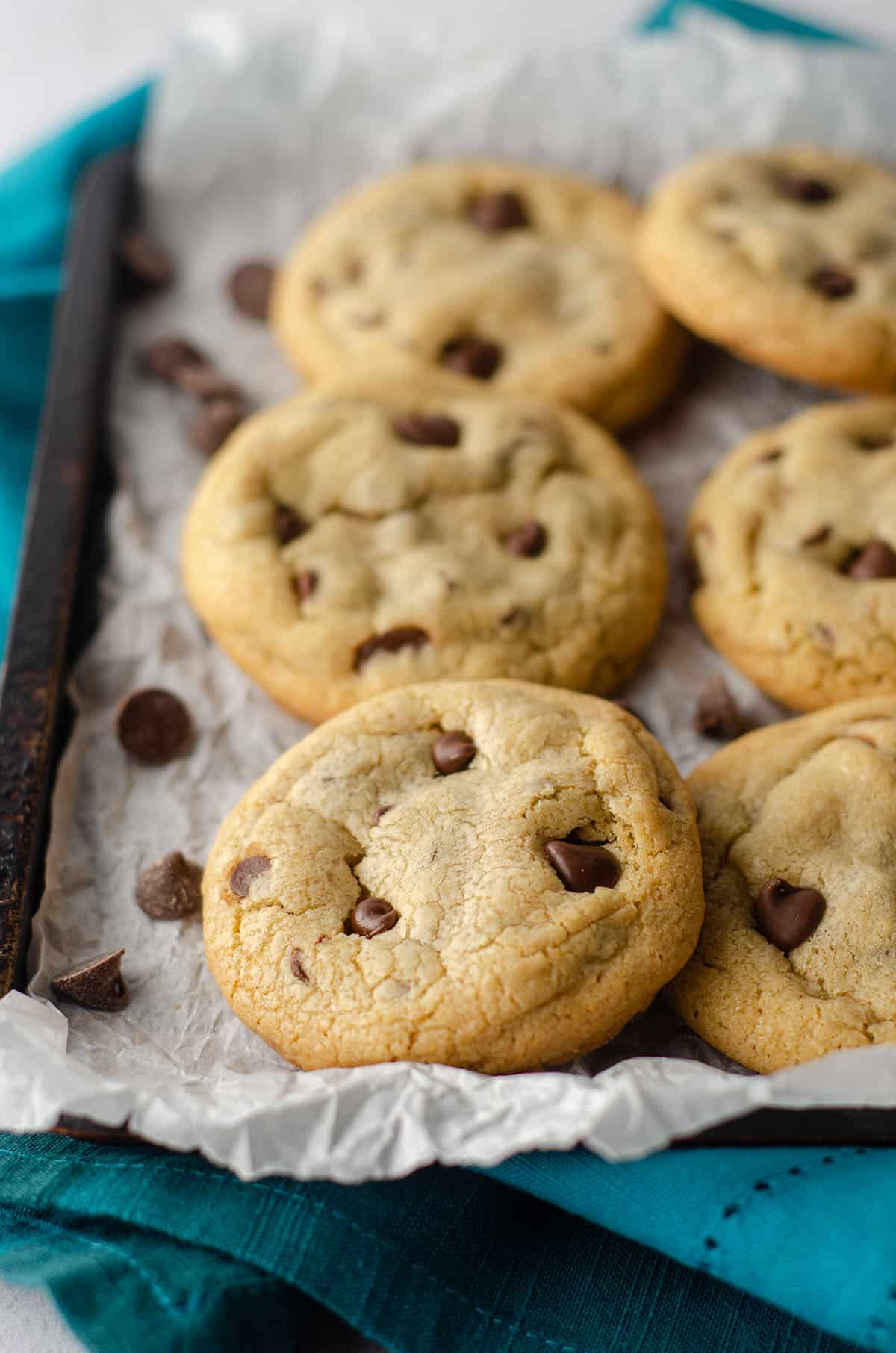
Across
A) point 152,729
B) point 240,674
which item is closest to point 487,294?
point 240,674

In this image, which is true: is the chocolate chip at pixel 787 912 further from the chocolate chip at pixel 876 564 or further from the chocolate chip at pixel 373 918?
the chocolate chip at pixel 876 564

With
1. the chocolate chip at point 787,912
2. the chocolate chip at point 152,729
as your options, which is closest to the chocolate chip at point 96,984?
the chocolate chip at point 152,729

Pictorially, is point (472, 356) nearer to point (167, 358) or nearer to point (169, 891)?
point (167, 358)

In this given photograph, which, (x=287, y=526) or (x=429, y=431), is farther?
(x=429, y=431)

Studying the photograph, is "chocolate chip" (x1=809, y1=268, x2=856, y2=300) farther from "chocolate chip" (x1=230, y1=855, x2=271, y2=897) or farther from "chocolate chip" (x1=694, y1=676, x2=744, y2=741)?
"chocolate chip" (x1=230, y1=855, x2=271, y2=897)

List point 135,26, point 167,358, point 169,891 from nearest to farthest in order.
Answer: point 169,891, point 167,358, point 135,26

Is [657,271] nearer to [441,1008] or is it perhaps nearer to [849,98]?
[849,98]

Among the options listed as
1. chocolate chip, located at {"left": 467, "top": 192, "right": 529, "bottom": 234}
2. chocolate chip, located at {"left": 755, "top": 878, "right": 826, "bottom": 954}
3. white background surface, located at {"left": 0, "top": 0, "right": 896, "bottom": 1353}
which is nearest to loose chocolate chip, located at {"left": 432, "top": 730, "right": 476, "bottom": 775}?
chocolate chip, located at {"left": 755, "top": 878, "right": 826, "bottom": 954}
